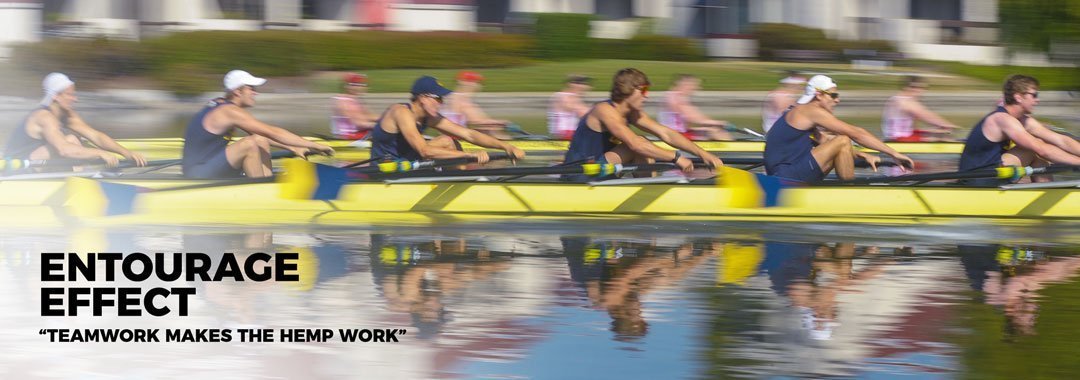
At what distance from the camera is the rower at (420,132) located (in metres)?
13.1

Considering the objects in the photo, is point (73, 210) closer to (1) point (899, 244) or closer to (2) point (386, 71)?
(1) point (899, 244)

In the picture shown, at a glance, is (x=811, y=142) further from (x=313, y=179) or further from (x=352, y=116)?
(x=352, y=116)

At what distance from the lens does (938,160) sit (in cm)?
1888

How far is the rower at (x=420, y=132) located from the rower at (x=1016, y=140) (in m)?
3.89

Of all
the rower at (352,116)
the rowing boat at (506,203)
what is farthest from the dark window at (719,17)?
the rowing boat at (506,203)

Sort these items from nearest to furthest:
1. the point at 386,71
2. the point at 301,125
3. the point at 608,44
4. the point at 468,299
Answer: the point at 468,299 → the point at 301,125 → the point at 386,71 → the point at 608,44

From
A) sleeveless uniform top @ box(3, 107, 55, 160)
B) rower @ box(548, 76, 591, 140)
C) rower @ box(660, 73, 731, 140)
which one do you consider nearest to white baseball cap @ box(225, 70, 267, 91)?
sleeveless uniform top @ box(3, 107, 55, 160)

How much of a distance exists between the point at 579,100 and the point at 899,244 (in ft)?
28.8

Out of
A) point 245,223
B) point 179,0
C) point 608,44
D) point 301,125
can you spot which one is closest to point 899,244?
point 245,223

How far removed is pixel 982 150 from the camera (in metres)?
12.6

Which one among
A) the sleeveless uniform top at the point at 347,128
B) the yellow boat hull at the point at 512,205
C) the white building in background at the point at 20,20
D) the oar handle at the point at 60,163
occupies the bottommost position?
the yellow boat hull at the point at 512,205

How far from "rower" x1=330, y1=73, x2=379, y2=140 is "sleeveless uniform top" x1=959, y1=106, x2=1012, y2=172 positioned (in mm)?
8300

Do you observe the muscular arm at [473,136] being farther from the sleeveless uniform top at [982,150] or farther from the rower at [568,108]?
the rower at [568,108]

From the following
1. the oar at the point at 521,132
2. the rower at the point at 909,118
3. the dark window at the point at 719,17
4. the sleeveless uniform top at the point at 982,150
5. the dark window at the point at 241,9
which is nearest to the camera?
the sleeveless uniform top at the point at 982,150
